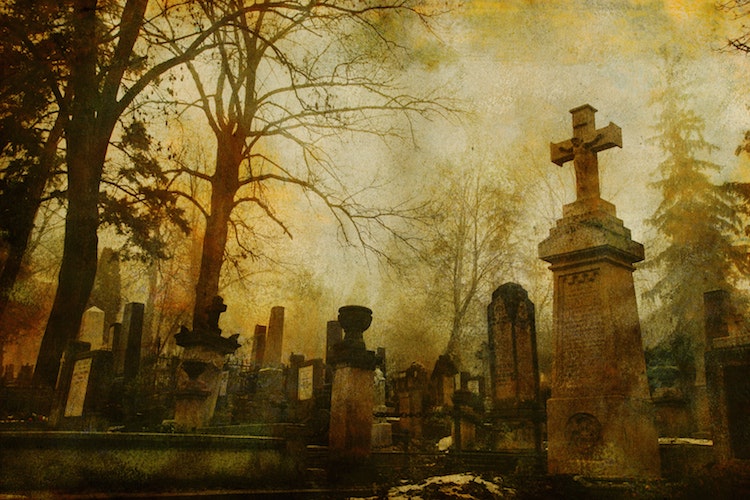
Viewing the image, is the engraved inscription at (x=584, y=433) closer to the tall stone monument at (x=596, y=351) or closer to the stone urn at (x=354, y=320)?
the tall stone monument at (x=596, y=351)

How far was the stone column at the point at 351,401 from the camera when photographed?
7129mm

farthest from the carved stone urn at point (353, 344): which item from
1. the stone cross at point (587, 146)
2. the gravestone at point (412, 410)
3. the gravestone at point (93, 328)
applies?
the gravestone at point (93, 328)

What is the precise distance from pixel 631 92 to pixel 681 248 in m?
7.39

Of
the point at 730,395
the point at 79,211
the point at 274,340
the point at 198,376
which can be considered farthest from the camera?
the point at 274,340

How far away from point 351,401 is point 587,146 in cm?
533

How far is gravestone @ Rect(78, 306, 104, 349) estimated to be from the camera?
69.8ft

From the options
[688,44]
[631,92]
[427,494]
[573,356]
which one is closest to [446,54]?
[688,44]

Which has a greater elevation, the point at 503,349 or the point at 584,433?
the point at 503,349

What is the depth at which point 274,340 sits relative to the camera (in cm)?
2222

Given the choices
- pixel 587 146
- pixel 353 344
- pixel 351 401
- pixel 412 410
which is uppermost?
pixel 587 146

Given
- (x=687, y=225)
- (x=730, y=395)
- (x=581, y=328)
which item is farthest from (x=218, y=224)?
(x=687, y=225)

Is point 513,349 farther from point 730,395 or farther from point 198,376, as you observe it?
point 198,376

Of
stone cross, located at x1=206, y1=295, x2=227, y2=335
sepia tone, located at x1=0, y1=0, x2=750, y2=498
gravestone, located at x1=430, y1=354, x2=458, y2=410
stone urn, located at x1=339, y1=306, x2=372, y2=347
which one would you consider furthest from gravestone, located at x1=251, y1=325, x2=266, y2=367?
stone urn, located at x1=339, y1=306, x2=372, y2=347

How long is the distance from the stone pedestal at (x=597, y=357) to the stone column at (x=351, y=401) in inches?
101
